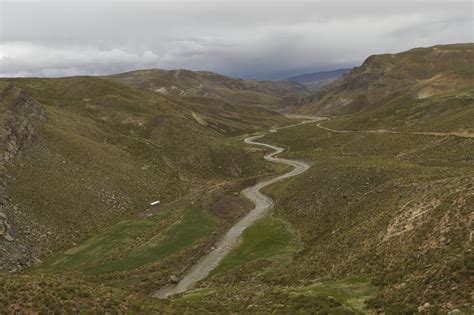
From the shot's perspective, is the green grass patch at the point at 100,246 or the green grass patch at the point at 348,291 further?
the green grass patch at the point at 100,246

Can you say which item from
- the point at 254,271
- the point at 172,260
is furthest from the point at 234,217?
the point at 254,271

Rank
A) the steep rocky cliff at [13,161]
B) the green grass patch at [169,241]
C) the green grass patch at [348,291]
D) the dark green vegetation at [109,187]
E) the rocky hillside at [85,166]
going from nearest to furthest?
the green grass patch at [348,291] < the steep rocky cliff at [13,161] < the green grass patch at [169,241] < the dark green vegetation at [109,187] < the rocky hillside at [85,166]

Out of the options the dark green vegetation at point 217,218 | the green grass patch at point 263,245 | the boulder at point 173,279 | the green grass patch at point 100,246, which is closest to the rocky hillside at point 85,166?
the dark green vegetation at point 217,218

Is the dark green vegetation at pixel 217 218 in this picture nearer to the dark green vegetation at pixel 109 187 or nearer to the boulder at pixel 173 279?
the dark green vegetation at pixel 109 187

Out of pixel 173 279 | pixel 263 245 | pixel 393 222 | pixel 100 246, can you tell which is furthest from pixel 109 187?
pixel 393 222

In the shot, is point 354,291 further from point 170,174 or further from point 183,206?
point 170,174

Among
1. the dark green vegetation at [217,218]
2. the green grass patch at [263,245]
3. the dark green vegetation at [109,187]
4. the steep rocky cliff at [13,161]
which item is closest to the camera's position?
the dark green vegetation at [217,218]

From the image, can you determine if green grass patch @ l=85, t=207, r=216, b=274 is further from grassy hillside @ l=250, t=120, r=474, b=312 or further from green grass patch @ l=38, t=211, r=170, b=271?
grassy hillside @ l=250, t=120, r=474, b=312

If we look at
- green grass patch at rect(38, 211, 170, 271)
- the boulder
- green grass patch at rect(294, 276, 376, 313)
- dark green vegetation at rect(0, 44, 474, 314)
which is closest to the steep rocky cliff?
dark green vegetation at rect(0, 44, 474, 314)
